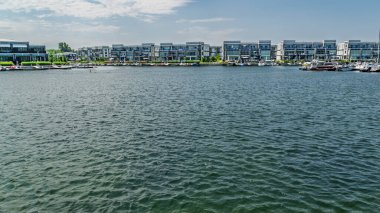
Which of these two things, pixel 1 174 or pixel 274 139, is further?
pixel 274 139

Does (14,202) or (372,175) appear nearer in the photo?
(14,202)

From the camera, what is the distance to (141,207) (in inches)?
588

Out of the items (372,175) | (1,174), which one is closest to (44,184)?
(1,174)

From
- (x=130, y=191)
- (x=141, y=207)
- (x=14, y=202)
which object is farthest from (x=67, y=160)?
(x=141, y=207)

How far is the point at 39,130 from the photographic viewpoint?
30391mm

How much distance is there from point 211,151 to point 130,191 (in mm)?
8518

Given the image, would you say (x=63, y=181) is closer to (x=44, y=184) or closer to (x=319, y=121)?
(x=44, y=184)

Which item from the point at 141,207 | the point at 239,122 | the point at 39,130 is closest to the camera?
the point at 141,207

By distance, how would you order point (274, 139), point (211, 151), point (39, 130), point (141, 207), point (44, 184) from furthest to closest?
1. point (39, 130)
2. point (274, 139)
3. point (211, 151)
4. point (44, 184)
5. point (141, 207)

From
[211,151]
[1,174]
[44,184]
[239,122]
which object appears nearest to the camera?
[44,184]

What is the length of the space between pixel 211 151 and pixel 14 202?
13420 mm

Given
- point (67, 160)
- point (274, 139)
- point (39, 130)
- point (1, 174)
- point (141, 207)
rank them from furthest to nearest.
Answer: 1. point (39, 130)
2. point (274, 139)
3. point (67, 160)
4. point (1, 174)
5. point (141, 207)

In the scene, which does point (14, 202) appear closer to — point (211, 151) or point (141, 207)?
point (141, 207)

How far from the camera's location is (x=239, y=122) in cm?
3344
